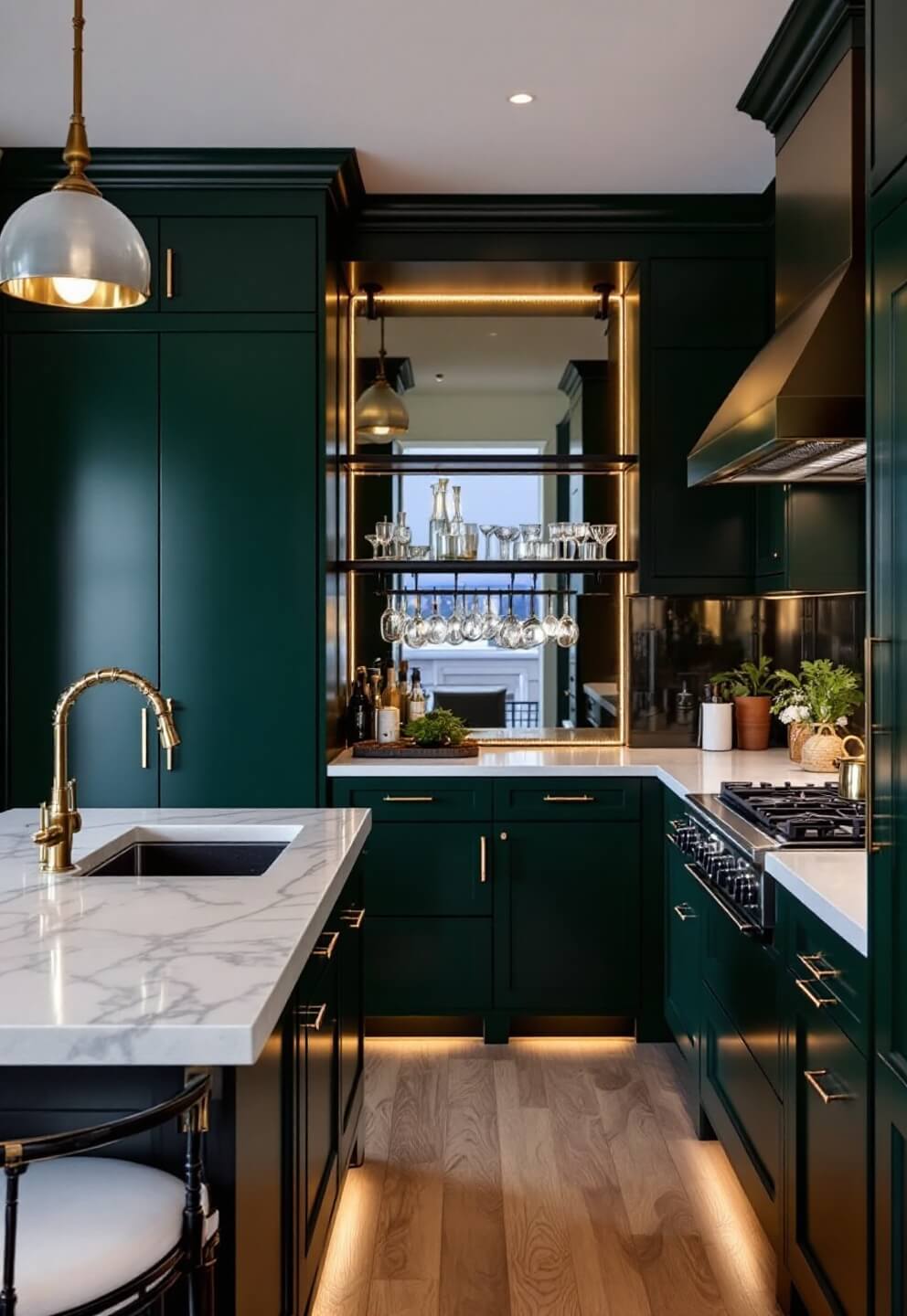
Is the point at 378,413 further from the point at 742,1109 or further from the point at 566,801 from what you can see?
the point at 742,1109

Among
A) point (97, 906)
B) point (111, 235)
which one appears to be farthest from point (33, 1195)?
point (111, 235)

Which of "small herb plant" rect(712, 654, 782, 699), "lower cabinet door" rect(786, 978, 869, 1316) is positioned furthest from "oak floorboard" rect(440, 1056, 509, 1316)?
"small herb plant" rect(712, 654, 782, 699)

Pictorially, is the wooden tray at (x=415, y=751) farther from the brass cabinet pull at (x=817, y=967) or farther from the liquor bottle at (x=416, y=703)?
the brass cabinet pull at (x=817, y=967)

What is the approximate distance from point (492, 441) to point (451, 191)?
3.06 feet

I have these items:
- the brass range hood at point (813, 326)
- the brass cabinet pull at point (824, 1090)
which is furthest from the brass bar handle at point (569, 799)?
the brass cabinet pull at point (824, 1090)

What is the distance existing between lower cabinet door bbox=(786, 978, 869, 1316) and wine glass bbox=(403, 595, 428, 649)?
2.12m

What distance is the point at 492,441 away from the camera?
14.6ft

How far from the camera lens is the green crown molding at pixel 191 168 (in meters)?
3.64

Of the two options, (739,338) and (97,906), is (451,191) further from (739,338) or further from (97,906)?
(97,906)

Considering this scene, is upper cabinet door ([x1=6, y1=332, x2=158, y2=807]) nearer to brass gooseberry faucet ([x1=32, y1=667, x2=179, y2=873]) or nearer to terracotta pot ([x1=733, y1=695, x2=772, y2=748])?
brass gooseberry faucet ([x1=32, y1=667, x2=179, y2=873])

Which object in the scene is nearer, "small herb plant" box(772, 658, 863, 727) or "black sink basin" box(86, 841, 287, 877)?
"black sink basin" box(86, 841, 287, 877)

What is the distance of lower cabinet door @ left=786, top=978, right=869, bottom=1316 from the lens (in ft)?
6.08

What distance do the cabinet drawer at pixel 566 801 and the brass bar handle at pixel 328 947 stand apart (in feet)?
5.03

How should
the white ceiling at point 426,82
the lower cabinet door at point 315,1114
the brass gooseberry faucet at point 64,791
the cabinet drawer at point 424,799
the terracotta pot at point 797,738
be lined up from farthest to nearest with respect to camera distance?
the terracotta pot at point 797,738 < the cabinet drawer at point 424,799 < the white ceiling at point 426,82 < the brass gooseberry faucet at point 64,791 < the lower cabinet door at point 315,1114
